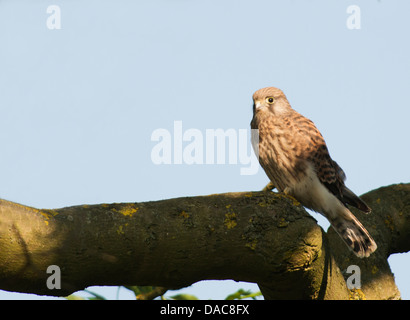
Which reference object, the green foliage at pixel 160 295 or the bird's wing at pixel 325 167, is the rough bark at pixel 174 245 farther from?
the bird's wing at pixel 325 167

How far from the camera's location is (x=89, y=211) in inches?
106

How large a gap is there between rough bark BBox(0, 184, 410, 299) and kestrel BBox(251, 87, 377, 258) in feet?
3.26

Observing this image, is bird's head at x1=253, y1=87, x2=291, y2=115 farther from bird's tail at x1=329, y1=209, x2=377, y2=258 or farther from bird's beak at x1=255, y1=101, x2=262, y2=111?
bird's tail at x1=329, y1=209, x2=377, y2=258

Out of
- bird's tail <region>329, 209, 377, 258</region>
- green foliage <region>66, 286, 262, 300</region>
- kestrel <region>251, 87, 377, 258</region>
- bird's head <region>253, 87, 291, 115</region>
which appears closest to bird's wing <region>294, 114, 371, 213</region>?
kestrel <region>251, 87, 377, 258</region>

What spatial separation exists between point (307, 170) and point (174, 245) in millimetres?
1916

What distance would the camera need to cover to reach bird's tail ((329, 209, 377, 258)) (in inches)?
159

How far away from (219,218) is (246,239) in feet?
0.55

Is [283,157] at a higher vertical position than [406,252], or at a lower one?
higher

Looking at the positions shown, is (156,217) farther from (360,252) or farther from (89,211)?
(360,252)

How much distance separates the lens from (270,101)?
16.3 ft

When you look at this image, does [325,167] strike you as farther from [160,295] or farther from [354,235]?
[160,295]

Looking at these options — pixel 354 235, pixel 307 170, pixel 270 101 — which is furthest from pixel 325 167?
pixel 270 101

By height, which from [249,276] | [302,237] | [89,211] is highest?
[89,211]
